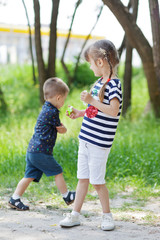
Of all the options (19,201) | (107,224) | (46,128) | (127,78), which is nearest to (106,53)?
(46,128)

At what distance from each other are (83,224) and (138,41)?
4.06 m

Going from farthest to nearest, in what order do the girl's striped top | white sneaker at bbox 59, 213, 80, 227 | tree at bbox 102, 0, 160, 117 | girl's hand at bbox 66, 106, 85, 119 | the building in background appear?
1. the building in background
2. tree at bbox 102, 0, 160, 117
3. girl's hand at bbox 66, 106, 85, 119
4. white sneaker at bbox 59, 213, 80, 227
5. the girl's striped top

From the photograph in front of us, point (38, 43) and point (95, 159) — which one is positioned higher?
point (38, 43)

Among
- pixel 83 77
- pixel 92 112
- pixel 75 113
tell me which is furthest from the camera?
pixel 83 77

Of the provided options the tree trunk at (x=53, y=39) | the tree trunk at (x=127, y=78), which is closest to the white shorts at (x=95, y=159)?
the tree trunk at (x=53, y=39)

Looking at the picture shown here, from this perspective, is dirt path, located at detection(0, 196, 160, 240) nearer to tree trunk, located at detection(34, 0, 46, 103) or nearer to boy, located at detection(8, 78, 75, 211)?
boy, located at detection(8, 78, 75, 211)

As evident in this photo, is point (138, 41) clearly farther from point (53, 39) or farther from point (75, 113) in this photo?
point (75, 113)

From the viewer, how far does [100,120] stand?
113 inches

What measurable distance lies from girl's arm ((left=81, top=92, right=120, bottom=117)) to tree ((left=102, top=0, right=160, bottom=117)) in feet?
8.04

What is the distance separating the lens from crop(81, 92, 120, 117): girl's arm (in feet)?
9.19

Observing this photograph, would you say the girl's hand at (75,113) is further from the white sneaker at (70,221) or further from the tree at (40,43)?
the tree at (40,43)

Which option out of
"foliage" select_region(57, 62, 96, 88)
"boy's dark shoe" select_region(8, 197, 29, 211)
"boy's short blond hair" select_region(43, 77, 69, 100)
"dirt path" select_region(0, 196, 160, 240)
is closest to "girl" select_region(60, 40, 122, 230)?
"dirt path" select_region(0, 196, 160, 240)

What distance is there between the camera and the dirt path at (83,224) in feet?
9.01

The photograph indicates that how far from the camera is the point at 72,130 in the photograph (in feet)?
19.5
